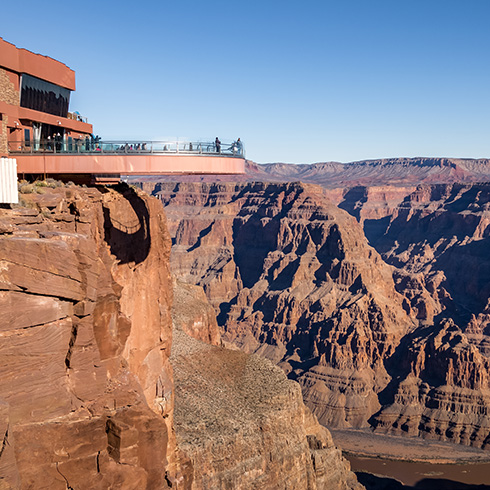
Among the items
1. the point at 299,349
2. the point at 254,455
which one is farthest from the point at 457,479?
the point at 299,349

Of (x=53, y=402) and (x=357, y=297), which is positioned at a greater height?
(x=53, y=402)

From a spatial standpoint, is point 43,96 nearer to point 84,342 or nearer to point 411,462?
point 84,342

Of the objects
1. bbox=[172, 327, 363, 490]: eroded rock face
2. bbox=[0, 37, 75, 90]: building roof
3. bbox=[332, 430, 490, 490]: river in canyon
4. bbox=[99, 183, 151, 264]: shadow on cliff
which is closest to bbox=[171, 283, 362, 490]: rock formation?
bbox=[172, 327, 363, 490]: eroded rock face

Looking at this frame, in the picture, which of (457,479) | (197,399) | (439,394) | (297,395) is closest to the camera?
(197,399)

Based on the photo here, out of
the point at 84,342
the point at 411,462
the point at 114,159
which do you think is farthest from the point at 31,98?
the point at 411,462

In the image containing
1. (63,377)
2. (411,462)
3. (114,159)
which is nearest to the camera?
(63,377)

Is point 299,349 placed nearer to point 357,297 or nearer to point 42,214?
point 357,297

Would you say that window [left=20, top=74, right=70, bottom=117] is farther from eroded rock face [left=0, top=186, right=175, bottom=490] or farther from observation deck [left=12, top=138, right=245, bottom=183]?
eroded rock face [left=0, top=186, right=175, bottom=490]
